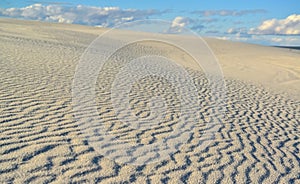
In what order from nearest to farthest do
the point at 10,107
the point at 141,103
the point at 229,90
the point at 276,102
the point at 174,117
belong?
the point at 10,107, the point at 174,117, the point at 141,103, the point at 276,102, the point at 229,90

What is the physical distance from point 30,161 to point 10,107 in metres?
2.80

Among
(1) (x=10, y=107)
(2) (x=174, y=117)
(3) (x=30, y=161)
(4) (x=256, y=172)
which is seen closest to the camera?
(3) (x=30, y=161)

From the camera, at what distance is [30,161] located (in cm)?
484

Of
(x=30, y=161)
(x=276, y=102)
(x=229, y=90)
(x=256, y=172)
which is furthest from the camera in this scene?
(x=229, y=90)

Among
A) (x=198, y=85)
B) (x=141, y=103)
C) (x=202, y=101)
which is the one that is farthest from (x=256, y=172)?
(x=198, y=85)

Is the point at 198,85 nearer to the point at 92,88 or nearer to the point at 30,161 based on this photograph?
the point at 92,88

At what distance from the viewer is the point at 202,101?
35.1 ft

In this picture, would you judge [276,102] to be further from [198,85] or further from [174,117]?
[174,117]

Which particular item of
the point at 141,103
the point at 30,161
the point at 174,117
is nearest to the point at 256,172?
the point at 174,117

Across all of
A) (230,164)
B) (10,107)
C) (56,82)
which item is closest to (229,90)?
(56,82)

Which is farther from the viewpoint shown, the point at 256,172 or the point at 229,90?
the point at 229,90

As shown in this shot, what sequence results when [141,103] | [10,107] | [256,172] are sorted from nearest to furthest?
[256,172]
[10,107]
[141,103]

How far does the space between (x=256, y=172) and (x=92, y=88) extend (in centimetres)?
629

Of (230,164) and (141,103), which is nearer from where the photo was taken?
(230,164)
